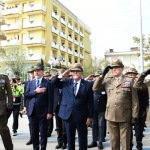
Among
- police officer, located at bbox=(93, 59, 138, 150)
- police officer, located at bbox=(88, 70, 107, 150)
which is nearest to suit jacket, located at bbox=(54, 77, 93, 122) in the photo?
police officer, located at bbox=(93, 59, 138, 150)

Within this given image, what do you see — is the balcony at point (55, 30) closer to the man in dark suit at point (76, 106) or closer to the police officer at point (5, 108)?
the police officer at point (5, 108)

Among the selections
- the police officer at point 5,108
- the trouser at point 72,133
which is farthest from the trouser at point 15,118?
the trouser at point 72,133

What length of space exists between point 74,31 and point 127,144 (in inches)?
1974

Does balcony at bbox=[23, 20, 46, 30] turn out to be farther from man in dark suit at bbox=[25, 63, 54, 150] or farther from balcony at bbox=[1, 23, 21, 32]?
man in dark suit at bbox=[25, 63, 54, 150]

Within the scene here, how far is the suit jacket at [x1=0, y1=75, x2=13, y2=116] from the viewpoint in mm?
5946

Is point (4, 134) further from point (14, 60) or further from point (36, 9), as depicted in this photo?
point (36, 9)

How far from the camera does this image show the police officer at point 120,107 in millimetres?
5324

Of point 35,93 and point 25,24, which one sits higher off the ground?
point 25,24

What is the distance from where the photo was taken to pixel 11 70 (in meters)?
36.0

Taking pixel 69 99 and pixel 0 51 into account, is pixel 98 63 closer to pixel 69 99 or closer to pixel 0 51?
pixel 0 51

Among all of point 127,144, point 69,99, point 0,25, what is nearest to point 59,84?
point 69,99

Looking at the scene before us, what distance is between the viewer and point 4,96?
616cm

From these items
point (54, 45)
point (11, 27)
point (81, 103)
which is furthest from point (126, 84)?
point (11, 27)

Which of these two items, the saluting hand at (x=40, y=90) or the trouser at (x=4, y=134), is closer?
the trouser at (x=4, y=134)
